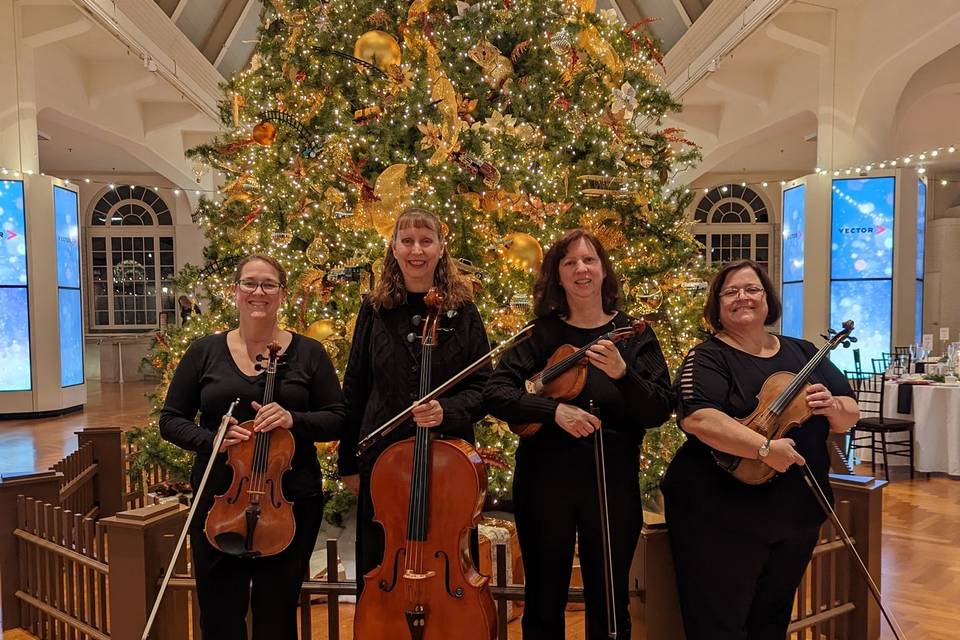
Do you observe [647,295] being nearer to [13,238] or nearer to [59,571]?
[59,571]

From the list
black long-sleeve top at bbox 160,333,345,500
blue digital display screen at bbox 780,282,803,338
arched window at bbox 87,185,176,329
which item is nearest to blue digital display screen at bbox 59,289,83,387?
arched window at bbox 87,185,176,329

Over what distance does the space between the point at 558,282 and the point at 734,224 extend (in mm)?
12761

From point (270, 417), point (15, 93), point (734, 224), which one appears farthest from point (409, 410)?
point (734, 224)

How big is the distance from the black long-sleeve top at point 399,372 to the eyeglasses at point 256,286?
0.88 ft

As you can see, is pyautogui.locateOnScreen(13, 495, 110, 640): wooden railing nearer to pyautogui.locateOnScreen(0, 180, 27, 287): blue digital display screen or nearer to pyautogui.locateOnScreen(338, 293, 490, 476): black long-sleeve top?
pyautogui.locateOnScreen(338, 293, 490, 476): black long-sleeve top

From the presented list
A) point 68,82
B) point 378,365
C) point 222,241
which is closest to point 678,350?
point 378,365

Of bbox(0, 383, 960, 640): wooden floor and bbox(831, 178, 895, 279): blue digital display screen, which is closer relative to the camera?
bbox(0, 383, 960, 640): wooden floor

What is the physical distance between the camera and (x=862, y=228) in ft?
25.2

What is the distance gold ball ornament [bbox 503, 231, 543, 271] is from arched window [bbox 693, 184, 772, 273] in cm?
1077

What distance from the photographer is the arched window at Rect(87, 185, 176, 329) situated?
13.1 meters

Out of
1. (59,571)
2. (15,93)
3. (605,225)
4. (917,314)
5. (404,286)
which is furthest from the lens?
(917,314)

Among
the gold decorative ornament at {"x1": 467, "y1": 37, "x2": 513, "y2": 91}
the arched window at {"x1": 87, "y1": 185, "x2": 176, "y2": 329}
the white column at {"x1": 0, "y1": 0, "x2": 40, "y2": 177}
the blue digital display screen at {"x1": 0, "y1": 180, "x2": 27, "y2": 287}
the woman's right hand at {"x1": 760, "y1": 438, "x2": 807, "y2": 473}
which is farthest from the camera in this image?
the arched window at {"x1": 87, "y1": 185, "x2": 176, "y2": 329}

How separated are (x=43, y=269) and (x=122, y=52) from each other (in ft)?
9.90

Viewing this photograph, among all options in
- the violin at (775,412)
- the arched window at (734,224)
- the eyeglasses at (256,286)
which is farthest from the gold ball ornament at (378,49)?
the arched window at (734,224)
